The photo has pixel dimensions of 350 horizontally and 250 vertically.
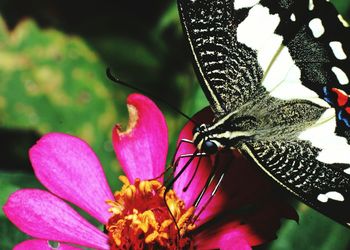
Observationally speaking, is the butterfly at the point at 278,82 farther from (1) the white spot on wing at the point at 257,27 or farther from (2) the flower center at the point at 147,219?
(2) the flower center at the point at 147,219

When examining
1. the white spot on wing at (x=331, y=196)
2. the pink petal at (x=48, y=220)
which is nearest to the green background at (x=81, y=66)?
the pink petal at (x=48, y=220)

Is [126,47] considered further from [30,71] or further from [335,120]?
[335,120]

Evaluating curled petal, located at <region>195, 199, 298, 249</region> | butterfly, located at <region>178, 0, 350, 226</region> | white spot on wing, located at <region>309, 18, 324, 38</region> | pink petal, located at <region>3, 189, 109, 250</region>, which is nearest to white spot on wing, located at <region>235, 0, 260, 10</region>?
butterfly, located at <region>178, 0, 350, 226</region>

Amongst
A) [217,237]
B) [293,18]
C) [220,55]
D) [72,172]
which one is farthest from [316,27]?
[72,172]

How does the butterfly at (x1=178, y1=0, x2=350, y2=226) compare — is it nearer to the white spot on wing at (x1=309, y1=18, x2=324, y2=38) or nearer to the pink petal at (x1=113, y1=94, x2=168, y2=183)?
the white spot on wing at (x1=309, y1=18, x2=324, y2=38)

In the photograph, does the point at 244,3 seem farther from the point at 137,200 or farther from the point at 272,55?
the point at 137,200

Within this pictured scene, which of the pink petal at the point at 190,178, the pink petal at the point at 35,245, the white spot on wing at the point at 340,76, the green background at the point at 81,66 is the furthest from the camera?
the green background at the point at 81,66
